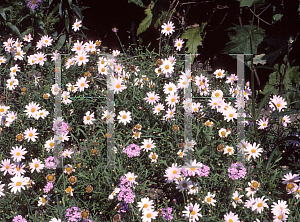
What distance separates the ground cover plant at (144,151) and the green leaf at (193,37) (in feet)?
0.43

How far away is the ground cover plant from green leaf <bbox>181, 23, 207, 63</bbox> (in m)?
0.13

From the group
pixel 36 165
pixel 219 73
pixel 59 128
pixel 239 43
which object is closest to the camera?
pixel 36 165

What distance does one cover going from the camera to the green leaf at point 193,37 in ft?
9.44

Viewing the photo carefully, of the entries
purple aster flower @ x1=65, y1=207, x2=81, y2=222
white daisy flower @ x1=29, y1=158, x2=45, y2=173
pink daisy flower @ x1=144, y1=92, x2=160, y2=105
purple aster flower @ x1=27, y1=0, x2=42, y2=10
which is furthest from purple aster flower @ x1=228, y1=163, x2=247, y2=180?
purple aster flower @ x1=27, y1=0, x2=42, y2=10

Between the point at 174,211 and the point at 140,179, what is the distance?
358mm

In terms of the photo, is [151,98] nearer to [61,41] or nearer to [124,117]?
[124,117]

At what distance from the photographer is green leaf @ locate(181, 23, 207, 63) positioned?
9.44 ft

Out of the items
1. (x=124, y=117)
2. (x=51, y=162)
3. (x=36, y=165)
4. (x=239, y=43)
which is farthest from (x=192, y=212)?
(x=239, y=43)

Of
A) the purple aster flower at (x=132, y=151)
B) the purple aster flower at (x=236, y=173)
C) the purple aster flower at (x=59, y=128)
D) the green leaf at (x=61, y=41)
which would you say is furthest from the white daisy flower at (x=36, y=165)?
the green leaf at (x=61, y=41)

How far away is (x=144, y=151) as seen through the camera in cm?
228

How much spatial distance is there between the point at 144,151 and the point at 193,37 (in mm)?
1251

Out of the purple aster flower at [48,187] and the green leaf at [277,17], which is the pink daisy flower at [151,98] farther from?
the green leaf at [277,17]

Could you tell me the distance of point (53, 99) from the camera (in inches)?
102

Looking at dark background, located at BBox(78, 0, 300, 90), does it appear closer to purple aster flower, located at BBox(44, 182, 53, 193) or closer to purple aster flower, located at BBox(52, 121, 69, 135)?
purple aster flower, located at BBox(52, 121, 69, 135)
